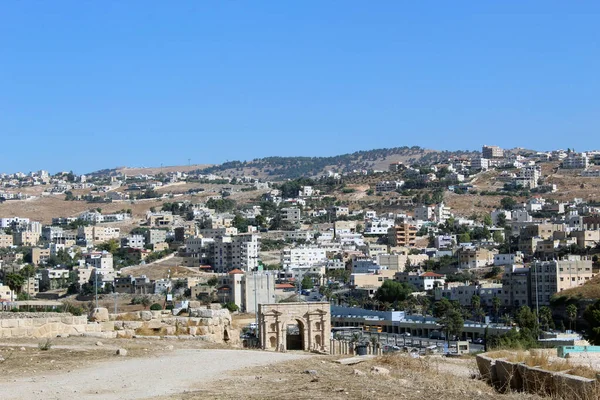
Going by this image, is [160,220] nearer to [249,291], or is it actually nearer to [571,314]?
[249,291]

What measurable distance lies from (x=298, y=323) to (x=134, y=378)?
14.8 metres

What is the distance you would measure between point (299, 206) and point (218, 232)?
2861 centimetres

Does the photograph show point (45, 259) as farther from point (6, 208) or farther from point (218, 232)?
point (6, 208)

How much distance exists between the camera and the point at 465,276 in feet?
266

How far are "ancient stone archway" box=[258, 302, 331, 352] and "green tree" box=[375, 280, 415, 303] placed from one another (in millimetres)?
50893

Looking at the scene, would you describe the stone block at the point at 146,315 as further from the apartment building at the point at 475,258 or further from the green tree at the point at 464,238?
the green tree at the point at 464,238

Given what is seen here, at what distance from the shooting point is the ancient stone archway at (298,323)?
72.9ft

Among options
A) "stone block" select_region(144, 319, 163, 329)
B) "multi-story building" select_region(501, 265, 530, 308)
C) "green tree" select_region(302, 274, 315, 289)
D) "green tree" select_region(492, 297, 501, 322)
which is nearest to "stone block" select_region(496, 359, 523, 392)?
"stone block" select_region(144, 319, 163, 329)

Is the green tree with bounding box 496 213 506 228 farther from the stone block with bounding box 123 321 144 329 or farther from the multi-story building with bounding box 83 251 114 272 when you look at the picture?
the stone block with bounding box 123 321 144 329

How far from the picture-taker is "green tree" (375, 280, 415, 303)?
2992 inches

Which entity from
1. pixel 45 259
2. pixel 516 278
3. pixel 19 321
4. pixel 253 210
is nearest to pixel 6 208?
pixel 253 210

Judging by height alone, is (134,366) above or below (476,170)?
below

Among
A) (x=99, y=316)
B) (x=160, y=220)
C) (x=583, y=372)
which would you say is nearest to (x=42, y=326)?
(x=99, y=316)

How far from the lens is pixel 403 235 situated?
107 m
